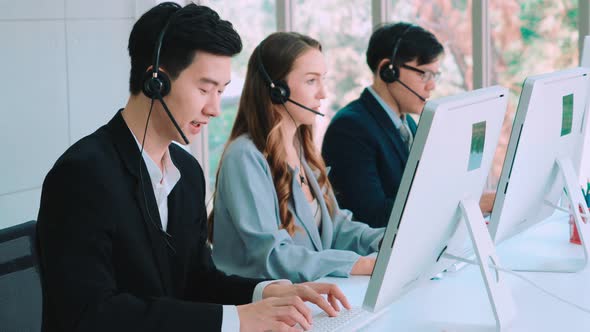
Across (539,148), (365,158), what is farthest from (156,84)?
(365,158)

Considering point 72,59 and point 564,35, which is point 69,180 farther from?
point 564,35

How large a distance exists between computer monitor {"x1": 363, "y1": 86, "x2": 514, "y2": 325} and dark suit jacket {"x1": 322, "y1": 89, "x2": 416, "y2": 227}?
110 cm

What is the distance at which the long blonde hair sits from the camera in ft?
7.46

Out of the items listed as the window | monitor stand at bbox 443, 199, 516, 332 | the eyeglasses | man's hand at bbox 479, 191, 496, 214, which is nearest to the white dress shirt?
monitor stand at bbox 443, 199, 516, 332

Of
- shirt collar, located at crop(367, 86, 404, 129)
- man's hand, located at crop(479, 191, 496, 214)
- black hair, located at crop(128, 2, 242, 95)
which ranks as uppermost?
black hair, located at crop(128, 2, 242, 95)

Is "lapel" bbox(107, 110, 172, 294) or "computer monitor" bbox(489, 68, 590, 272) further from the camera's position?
"computer monitor" bbox(489, 68, 590, 272)

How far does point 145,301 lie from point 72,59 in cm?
185

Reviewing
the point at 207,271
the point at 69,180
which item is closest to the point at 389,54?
the point at 207,271

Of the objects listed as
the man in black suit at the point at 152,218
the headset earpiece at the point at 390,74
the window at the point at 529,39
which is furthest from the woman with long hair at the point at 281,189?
the window at the point at 529,39

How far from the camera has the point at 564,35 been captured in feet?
12.5

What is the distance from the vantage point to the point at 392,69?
2982 mm

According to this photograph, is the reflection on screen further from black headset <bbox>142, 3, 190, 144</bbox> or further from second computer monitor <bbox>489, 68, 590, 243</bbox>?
black headset <bbox>142, 3, 190, 144</bbox>

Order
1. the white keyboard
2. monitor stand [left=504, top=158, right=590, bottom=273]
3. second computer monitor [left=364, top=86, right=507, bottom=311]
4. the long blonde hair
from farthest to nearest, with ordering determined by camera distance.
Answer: the long blonde hair, monitor stand [left=504, top=158, right=590, bottom=273], the white keyboard, second computer monitor [left=364, top=86, right=507, bottom=311]

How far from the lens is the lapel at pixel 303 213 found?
229 cm
